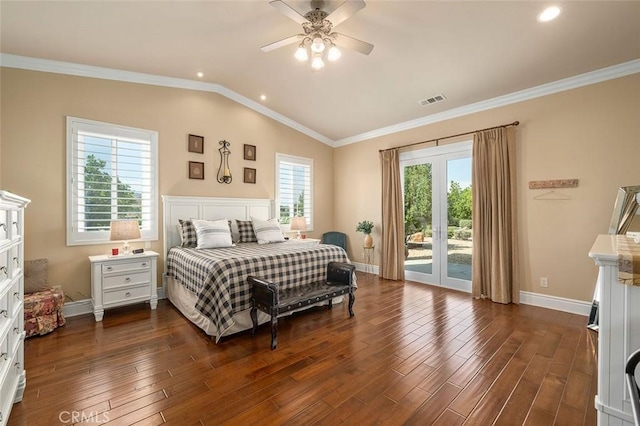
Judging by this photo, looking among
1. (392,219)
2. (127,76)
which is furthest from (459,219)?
(127,76)

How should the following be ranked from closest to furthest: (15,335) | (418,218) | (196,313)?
(15,335) < (196,313) < (418,218)

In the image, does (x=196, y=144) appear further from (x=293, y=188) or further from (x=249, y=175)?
(x=293, y=188)

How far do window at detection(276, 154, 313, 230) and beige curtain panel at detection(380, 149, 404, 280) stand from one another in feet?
5.31

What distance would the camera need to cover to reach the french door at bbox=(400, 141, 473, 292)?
4617 mm

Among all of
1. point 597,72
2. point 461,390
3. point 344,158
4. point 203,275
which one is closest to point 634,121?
point 597,72

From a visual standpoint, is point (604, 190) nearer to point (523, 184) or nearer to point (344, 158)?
point (523, 184)

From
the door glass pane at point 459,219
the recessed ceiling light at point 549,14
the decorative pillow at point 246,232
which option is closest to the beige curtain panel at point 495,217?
the door glass pane at point 459,219

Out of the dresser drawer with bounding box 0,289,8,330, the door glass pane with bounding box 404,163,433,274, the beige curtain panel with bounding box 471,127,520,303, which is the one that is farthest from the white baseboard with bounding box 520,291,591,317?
the dresser drawer with bounding box 0,289,8,330

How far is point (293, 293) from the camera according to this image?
10.3 ft

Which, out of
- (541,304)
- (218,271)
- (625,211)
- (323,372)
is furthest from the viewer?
(541,304)

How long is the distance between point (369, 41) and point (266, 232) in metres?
3.01

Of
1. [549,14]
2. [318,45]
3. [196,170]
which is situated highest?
[549,14]

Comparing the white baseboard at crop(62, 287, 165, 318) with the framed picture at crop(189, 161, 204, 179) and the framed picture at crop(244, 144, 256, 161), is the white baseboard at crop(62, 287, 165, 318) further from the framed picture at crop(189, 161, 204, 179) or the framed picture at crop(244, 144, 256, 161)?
the framed picture at crop(244, 144, 256, 161)

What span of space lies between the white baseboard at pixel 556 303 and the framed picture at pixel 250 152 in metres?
4.83
